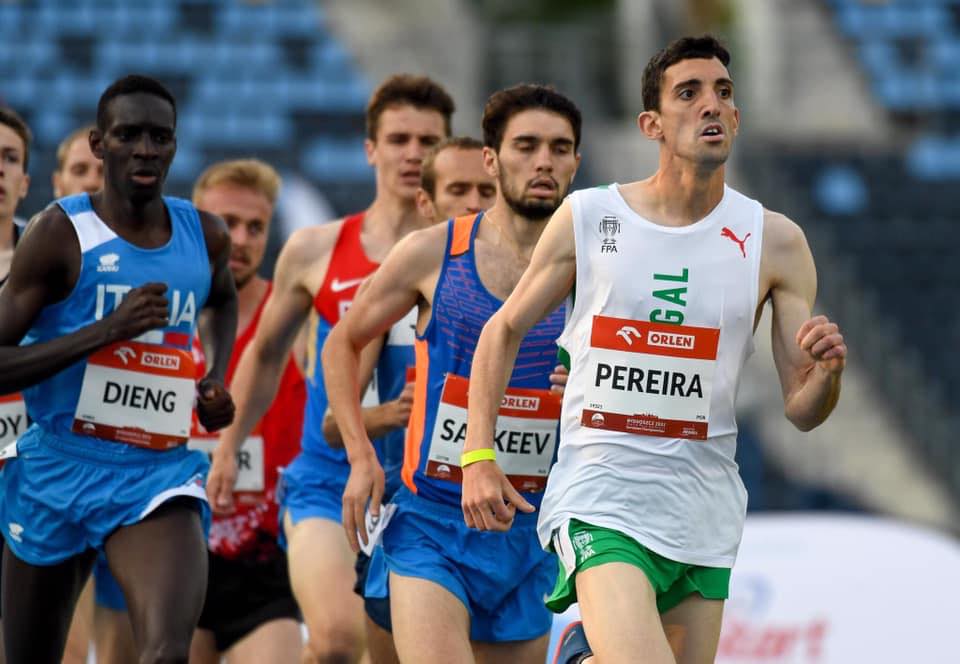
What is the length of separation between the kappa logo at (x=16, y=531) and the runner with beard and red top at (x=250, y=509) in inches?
64.8

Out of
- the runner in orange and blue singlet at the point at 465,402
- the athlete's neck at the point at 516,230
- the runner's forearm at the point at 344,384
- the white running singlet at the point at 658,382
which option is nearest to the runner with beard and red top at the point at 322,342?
the runner's forearm at the point at 344,384

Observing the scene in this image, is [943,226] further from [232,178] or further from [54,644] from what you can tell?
[54,644]

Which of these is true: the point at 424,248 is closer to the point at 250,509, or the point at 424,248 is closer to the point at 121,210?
the point at 121,210

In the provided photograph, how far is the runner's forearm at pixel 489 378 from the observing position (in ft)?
15.0

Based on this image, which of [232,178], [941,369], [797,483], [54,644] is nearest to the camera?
[54,644]

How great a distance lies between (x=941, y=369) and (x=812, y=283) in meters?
9.83

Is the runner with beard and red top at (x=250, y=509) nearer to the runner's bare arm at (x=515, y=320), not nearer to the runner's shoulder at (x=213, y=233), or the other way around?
the runner's shoulder at (x=213, y=233)

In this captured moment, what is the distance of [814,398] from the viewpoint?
4484 mm

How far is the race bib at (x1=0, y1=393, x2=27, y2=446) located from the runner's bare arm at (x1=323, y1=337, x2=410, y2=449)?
1.08m

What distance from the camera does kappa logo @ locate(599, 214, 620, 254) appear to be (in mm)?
4629

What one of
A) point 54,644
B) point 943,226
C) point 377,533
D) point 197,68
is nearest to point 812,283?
point 377,533

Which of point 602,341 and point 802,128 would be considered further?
point 802,128

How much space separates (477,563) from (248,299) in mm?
2443

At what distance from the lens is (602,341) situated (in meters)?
4.59
